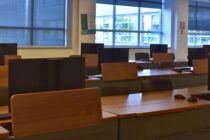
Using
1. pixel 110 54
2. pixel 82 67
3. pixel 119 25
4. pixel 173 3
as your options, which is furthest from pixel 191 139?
pixel 173 3

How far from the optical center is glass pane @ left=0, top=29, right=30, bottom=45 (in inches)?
329

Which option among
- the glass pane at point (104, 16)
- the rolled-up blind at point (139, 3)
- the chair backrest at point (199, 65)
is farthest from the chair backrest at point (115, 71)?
the rolled-up blind at point (139, 3)

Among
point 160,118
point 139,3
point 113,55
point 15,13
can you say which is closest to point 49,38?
point 15,13

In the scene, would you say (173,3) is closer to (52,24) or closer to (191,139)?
(52,24)

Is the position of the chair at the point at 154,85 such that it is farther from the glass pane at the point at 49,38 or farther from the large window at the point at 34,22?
the glass pane at the point at 49,38

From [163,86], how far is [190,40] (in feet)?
30.3

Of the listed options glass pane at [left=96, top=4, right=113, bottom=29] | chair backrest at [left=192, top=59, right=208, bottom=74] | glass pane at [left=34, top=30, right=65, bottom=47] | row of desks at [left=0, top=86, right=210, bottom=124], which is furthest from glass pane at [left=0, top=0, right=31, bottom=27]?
row of desks at [left=0, top=86, right=210, bottom=124]

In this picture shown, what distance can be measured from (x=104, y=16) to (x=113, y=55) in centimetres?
529

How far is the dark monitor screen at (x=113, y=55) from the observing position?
5.09 metres

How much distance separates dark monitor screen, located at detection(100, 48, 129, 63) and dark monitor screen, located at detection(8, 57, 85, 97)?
2668mm

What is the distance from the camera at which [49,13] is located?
29.8ft

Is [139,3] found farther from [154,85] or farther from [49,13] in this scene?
[154,85]

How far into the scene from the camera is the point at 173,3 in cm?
1177

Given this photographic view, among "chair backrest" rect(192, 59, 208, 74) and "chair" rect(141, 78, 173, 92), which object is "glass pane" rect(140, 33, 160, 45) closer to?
"chair backrest" rect(192, 59, 208, 74)
